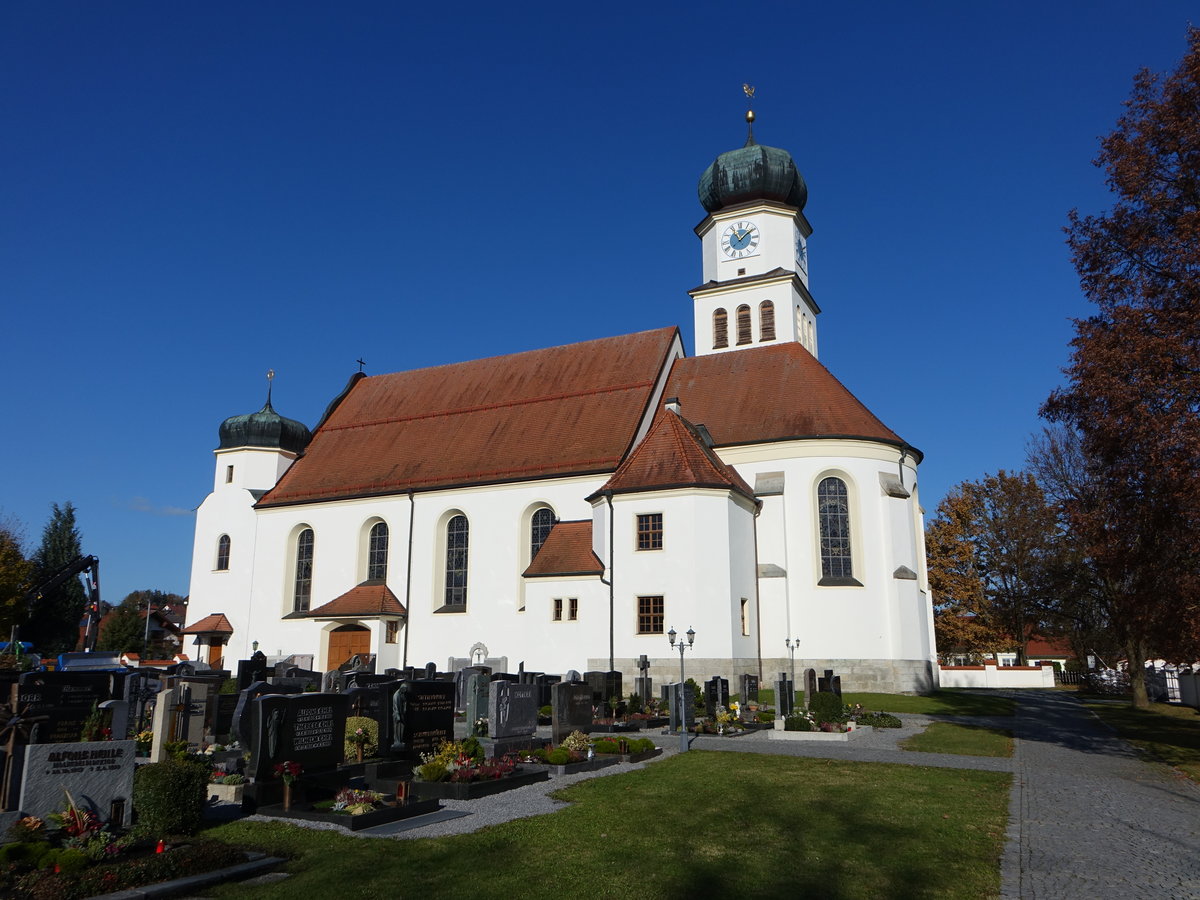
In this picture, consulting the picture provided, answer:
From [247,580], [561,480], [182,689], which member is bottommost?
[182,689]

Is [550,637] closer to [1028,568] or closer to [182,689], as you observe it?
[182,689]

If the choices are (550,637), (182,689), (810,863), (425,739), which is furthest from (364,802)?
(550,637)

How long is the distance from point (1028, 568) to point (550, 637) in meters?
26.7

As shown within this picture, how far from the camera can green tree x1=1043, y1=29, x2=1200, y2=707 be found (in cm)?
1299

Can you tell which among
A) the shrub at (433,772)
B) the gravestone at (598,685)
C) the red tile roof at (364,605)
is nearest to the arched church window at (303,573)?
the red tile roof at (364,605)

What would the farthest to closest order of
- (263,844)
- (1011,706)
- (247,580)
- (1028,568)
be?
Result: (1028,568)
(247,580)
(1011,706)
(263,844)

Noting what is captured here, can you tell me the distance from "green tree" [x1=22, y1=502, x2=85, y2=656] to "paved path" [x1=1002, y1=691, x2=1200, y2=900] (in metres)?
41.9

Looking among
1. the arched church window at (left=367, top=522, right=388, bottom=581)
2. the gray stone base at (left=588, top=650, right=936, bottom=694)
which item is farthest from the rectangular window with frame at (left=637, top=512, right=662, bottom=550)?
the arched church window at (left=367, top=522, right=388, bottom=581)

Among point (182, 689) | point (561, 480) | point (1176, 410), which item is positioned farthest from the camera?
point (561, 480)

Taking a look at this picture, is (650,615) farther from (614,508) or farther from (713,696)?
(713,696)

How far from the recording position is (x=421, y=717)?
13.5 meters

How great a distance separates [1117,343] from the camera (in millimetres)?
13945

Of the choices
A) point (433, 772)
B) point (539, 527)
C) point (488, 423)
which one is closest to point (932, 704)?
point (539, 527)

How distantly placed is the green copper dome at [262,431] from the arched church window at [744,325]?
20.5 m
